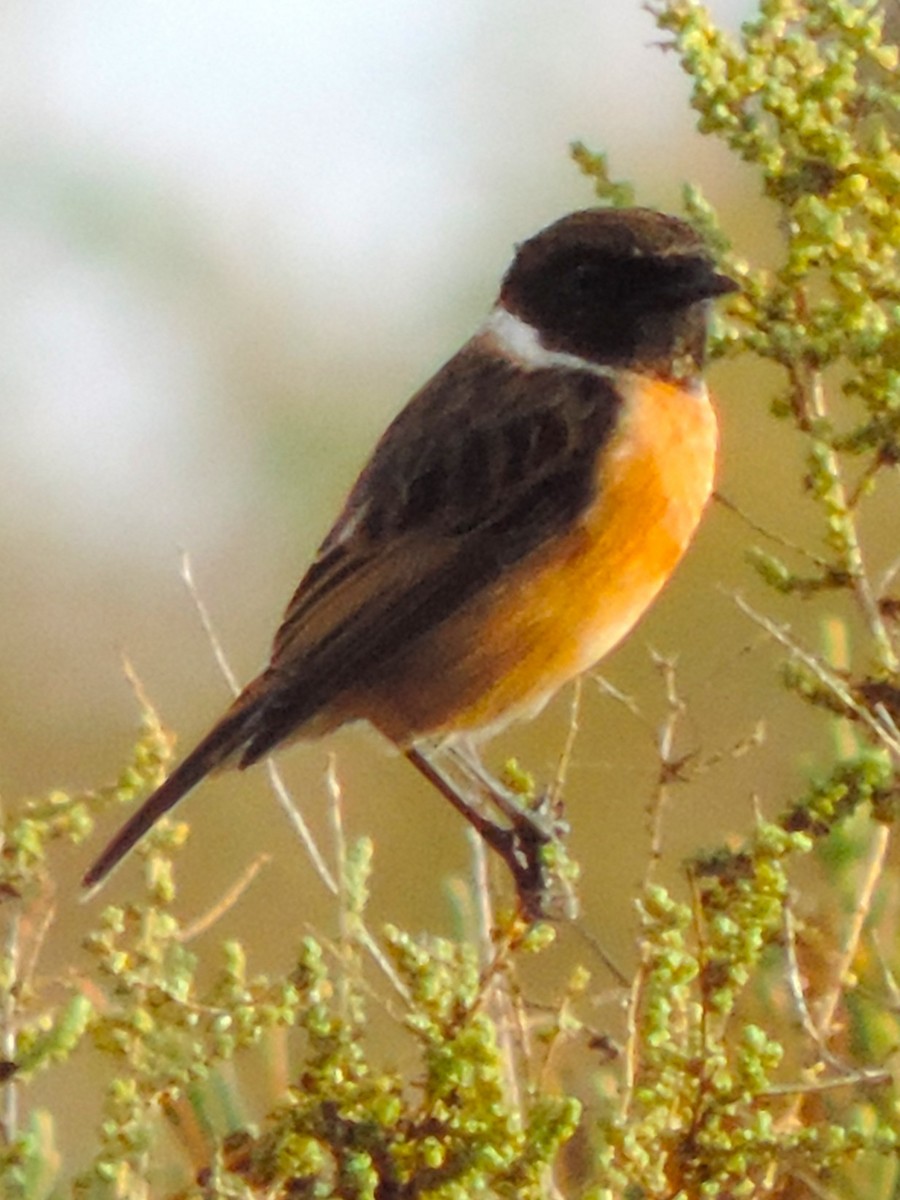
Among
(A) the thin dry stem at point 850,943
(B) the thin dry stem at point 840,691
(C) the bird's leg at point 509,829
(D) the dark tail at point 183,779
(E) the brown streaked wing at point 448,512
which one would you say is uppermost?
(E) the brown streaked wing at point 448,512

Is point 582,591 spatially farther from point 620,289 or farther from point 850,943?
point 850,943

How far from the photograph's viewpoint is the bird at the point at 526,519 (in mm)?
3812

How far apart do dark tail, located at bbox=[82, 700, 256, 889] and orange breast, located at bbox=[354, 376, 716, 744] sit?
43cm

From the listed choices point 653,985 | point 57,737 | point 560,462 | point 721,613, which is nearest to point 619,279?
point 560,462

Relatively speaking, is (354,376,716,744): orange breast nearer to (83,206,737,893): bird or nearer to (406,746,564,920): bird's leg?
(83,206,737,893): bird

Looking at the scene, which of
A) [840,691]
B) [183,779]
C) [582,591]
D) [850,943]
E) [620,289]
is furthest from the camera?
[620,289]

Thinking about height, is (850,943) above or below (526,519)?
below

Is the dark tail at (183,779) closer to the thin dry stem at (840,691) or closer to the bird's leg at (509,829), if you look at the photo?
the bird's leg at (509,829)

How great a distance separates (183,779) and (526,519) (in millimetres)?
834

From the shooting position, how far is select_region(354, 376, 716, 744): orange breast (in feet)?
12.5

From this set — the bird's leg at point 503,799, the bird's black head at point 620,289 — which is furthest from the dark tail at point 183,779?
the bird's black head at point 620,289

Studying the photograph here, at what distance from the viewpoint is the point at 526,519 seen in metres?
3.88

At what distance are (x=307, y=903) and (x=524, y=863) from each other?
386 centimetres

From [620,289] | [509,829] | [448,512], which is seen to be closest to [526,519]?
[448,512]
